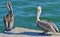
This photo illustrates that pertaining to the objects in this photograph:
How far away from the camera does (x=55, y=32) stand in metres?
10.9

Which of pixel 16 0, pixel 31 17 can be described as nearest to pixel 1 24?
pixel 31 17

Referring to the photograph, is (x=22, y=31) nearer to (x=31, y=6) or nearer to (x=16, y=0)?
(x=31, y=6)

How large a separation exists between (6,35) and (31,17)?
7823 millimetres

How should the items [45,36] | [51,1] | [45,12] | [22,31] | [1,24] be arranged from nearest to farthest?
[45,36], [22,31], [1,24], [45,12], [51,1]

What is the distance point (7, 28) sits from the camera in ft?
38.1

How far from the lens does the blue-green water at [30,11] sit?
18.3m

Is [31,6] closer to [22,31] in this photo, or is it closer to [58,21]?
[58,21]

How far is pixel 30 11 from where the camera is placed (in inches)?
821

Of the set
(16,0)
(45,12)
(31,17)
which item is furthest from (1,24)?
(16,0)

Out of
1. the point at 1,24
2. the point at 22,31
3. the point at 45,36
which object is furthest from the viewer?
the point at 1,24

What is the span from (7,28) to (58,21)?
7.14 meters

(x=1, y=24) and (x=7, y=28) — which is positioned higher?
(x=7, y=28)

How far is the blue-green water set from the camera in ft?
60.0

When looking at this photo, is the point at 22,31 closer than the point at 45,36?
No
